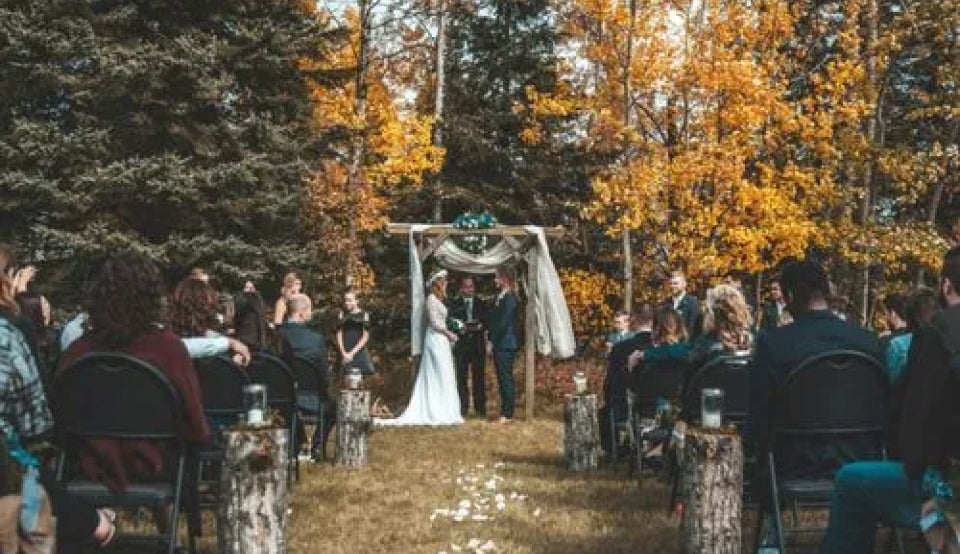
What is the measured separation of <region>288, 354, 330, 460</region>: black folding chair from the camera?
8.77 metres

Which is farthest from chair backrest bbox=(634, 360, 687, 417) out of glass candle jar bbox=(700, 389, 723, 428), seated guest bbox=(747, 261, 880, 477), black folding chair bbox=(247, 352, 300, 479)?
seated guest bbox=(747, 261, 880, 477)

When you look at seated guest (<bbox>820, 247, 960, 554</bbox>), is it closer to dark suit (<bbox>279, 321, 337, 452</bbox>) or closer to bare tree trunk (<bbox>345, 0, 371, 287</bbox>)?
dark suit (<bbox>279, 321, 337, 452</bbox>)

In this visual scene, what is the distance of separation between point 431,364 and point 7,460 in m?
11.9

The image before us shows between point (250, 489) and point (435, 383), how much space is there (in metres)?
10.1

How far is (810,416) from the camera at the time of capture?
4.50m

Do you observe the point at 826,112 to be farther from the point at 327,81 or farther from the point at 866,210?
the point at 327,81

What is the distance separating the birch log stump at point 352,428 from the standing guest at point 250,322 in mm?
1831

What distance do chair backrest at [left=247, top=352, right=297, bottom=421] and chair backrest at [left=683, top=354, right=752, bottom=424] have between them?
2645 mm

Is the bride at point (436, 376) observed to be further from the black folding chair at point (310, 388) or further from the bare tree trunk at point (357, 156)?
the bare tree trunk at point (357, 156)

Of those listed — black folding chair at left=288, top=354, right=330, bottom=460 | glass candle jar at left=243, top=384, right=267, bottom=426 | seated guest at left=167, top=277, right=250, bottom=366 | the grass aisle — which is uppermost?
seated guest at left=167, top=277, right=250, bottom=366

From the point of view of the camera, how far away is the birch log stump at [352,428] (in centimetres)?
973

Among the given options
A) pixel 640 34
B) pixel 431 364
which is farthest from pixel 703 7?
pixel 431 364

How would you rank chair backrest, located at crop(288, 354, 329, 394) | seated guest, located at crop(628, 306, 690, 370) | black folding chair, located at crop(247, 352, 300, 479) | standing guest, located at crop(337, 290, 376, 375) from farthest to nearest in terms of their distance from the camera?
standing guest, located at crop(337, 290, 376, 375) → chair backrest, located at crop(288, 354, 329, 394) → seated guest, located at crop(628, 306, 690, 370) → black folding chair, located at crop(247, 352, 300, 479)

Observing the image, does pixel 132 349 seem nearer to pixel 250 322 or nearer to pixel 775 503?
pixel 775 503
